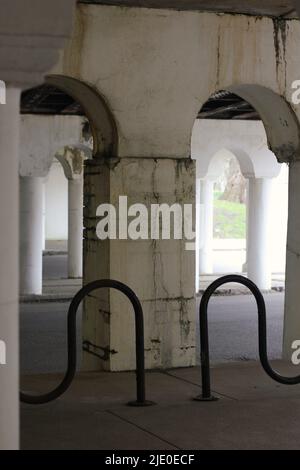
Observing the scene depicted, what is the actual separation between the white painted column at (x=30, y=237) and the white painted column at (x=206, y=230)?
18.9 ft

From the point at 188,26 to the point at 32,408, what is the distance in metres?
3.64

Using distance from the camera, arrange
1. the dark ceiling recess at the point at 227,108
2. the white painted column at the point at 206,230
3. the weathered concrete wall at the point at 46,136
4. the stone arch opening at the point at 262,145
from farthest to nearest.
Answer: the white painted column at the point at 206,230 < the weathered concrete wall at the point at 46,136 < the dark ceiling recess at the point at 227,108 < the stone arch opening at the point at 262,145


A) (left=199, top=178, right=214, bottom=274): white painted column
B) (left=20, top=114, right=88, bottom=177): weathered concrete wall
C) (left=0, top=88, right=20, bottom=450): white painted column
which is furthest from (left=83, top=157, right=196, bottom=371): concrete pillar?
(left=199, top=178, right=214, bottom=274): white painted column

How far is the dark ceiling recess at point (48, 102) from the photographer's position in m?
12.7

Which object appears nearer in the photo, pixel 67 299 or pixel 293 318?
pixel 293 318

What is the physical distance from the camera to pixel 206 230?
2156 centimetres

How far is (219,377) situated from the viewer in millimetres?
7383

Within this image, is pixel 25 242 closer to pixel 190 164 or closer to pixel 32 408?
pixel 190 164

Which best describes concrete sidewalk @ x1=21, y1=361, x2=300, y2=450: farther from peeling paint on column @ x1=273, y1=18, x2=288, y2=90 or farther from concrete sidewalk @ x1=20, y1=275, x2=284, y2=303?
concrete sidewalk @ x1=20, y1=275, x2=284, y2=303

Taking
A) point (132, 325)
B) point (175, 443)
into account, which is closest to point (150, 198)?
point (132, 325)

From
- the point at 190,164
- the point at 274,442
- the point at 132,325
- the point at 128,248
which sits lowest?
the point at 274,442

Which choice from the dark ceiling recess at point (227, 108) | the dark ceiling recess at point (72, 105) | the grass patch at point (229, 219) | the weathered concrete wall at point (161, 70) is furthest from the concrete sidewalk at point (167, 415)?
the grass patch at point (229, 219)

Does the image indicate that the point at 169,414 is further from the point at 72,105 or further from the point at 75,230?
the point at 75,230

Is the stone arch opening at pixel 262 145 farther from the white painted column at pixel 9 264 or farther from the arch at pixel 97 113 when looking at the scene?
the white painted column at pixel 9 264
